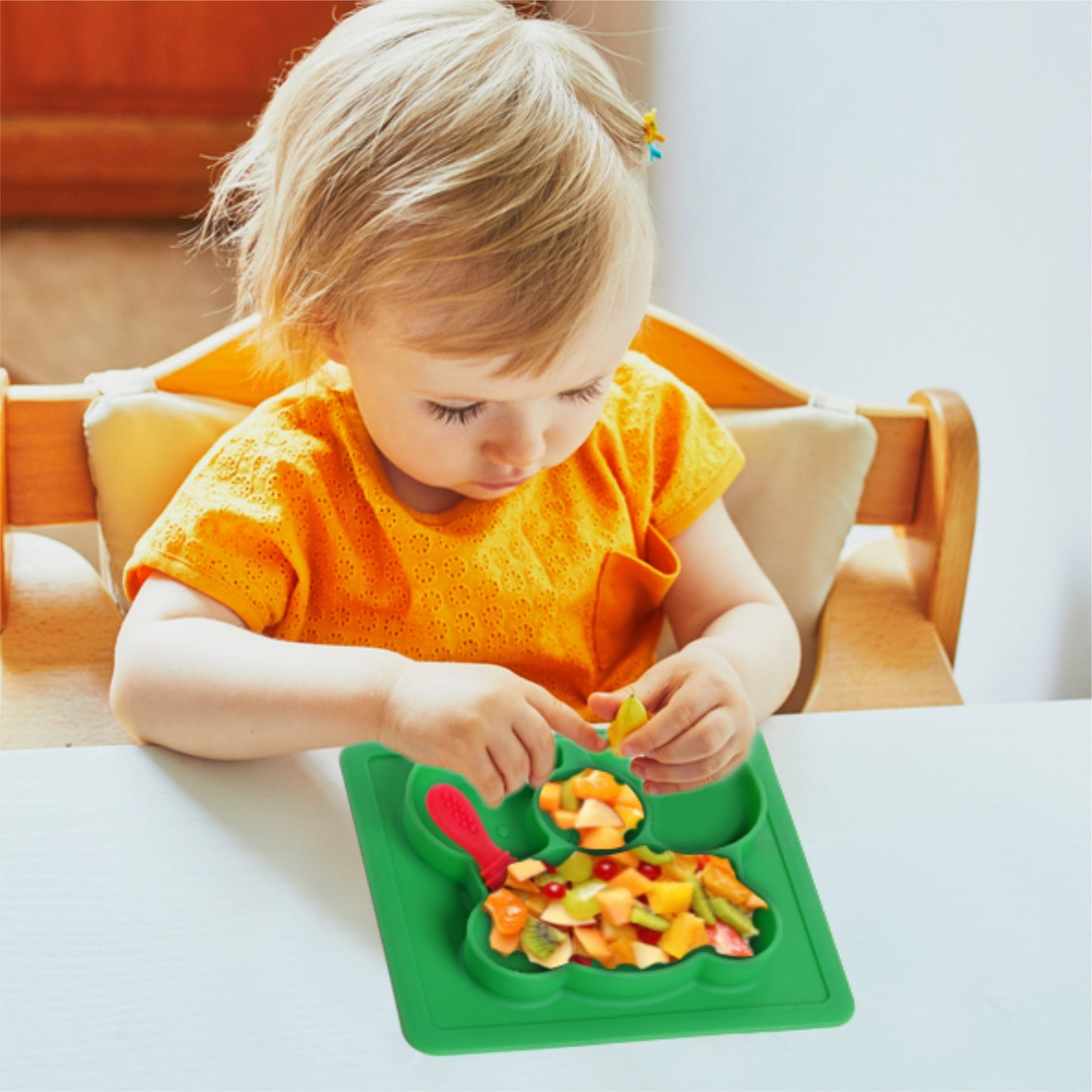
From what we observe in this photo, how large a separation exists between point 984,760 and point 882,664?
0.23m

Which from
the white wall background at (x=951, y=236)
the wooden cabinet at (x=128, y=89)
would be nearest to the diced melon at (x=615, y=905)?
the white wall background at (x=951, y=236)

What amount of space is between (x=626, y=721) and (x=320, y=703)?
0.54 ft

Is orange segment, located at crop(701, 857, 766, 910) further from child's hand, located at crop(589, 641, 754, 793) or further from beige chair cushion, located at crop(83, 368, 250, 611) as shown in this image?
beige chair cushion, located at crop(83, 368, 250, 611)

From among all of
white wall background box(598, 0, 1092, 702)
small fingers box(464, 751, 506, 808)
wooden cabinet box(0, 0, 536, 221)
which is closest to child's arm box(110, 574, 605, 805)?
small fingers box(464, 751, 506, 808)

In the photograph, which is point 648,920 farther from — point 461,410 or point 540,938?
point 461,410

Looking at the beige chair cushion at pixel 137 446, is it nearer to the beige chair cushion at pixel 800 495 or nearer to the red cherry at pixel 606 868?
the beige chair cushion at pixel 800 495

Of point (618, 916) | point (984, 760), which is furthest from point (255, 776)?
point (984, 760)

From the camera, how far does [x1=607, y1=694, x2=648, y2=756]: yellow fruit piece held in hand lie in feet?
Answer: 2.16

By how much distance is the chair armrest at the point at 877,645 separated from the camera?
94cm

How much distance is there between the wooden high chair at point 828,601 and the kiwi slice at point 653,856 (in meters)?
0.30

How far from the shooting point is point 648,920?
0.62 meters

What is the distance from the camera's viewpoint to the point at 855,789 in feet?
2.34

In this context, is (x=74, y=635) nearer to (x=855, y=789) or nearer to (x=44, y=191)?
(x=855, y=789)

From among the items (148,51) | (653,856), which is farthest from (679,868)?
(148,51)
